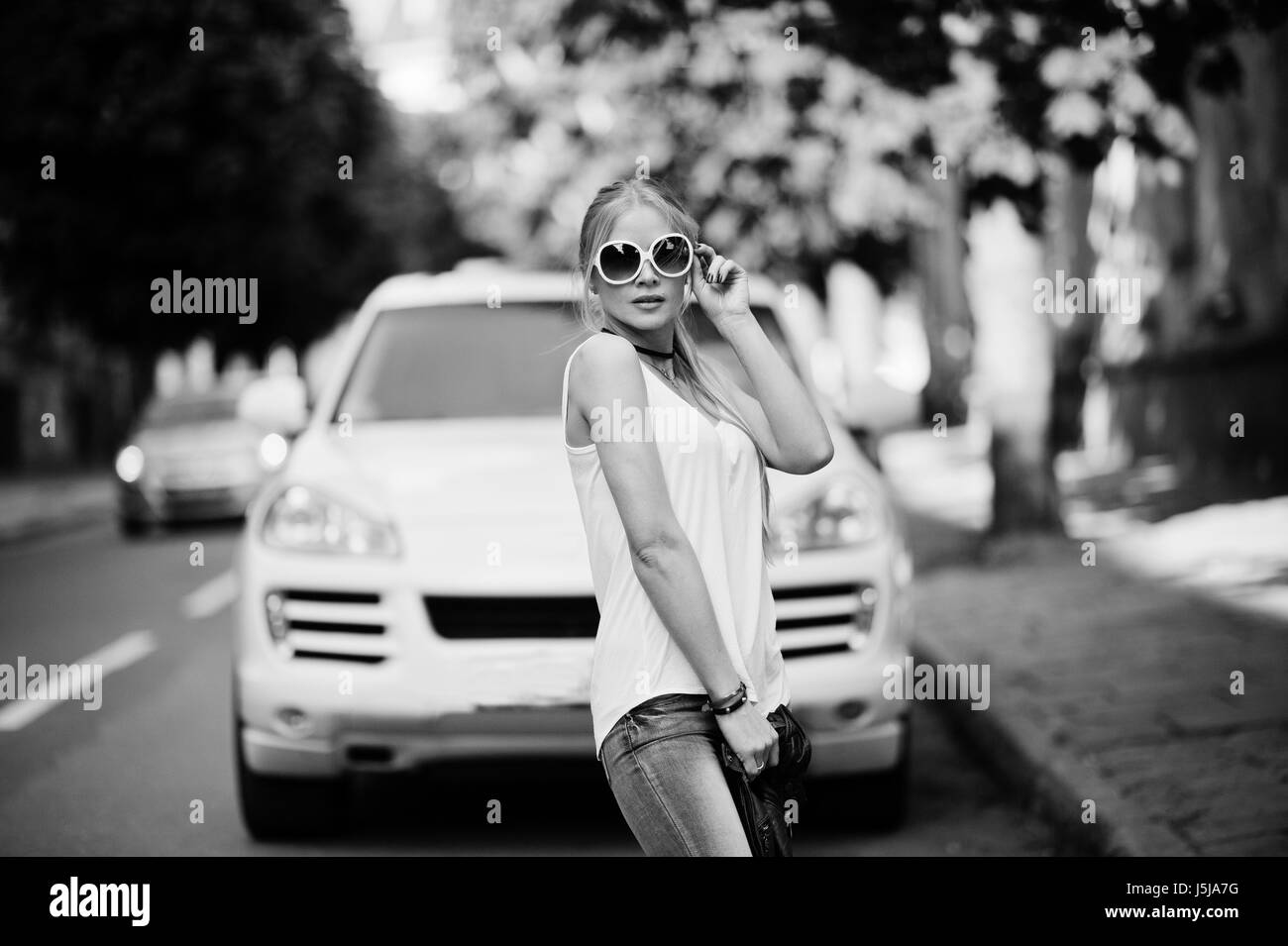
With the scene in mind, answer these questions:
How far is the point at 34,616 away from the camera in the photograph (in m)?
11.2

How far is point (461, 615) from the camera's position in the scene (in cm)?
486

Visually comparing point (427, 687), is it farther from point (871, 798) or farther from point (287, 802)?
point (871, 798)

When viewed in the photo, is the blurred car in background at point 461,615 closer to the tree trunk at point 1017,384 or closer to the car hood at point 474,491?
the car hood at point 474,491

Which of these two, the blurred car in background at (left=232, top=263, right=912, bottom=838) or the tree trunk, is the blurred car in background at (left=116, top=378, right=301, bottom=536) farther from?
the blurred car in background at (left=232, top=263, right=912, bottom=838)

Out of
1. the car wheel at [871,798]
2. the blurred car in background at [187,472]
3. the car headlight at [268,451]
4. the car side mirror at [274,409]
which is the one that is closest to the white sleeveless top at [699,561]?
the car wheel at [871,798]

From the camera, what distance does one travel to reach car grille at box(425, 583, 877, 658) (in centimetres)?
478

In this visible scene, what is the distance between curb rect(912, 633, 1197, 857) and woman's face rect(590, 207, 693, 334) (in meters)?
2.57

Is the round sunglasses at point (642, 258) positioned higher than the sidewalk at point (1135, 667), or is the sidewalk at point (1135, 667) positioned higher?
the round sunglasses at point (642, 258)

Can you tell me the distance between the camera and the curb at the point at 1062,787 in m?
4.68

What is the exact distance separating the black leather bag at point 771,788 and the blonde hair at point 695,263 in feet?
0.99

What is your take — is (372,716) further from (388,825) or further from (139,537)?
(139,537)

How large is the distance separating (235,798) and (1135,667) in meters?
3.96

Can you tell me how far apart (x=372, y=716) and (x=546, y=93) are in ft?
46.2

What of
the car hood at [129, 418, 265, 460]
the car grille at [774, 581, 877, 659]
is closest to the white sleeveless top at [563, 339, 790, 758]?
the car grille at [774, 581, 877, 659]
